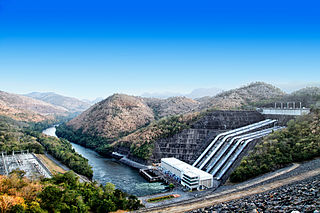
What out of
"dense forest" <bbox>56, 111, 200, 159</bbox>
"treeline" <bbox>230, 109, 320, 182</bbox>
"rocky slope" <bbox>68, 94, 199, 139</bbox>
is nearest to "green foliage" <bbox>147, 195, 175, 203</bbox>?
"treeline" <bbox>230, 109, 320, 182</bbox>

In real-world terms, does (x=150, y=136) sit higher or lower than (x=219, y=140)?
lower

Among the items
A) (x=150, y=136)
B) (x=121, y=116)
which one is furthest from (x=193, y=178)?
(x=121, y=116)

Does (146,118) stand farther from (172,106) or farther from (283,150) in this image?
(283,150)

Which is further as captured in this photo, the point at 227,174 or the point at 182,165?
the point at 182,165

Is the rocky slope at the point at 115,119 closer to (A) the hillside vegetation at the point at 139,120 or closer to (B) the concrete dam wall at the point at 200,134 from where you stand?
(A) the hillside vegetation at the point at 139,120

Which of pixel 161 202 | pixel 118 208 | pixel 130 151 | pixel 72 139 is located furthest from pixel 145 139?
pixel 72 139

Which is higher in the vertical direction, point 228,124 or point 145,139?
point 228,124

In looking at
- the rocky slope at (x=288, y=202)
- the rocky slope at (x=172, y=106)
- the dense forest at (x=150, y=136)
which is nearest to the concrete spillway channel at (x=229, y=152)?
the dense forest at (x=150, y=136)

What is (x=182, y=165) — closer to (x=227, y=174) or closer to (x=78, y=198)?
(x=227, y=174)
